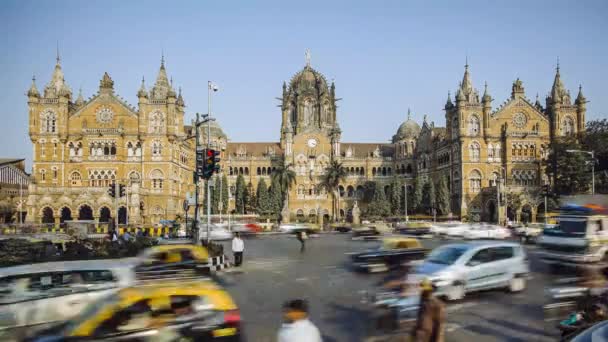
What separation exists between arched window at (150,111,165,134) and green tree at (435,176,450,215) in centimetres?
3962

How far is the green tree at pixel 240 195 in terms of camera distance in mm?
83250

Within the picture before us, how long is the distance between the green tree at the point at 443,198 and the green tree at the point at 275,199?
24793 millimetres

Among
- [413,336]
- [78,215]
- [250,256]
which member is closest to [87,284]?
[413,336]

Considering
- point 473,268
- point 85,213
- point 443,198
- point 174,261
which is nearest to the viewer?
point 473,268

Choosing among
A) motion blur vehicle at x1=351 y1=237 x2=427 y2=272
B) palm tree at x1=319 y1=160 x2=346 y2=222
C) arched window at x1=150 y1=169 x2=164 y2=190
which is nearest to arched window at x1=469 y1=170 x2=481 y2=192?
palm tree at x1=319 y1=160 x2=346 y2=222

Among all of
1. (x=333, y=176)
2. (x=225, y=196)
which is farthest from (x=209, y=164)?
(x=225, y=196)

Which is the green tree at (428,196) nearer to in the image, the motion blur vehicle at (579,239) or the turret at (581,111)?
the turret at (581,111)

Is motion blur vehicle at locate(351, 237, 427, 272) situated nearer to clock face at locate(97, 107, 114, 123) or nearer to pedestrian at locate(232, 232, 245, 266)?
pedestrian at locate(232, 232, 245, 266)

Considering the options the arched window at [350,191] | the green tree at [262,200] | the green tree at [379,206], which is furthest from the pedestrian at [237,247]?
the arched window at [350,191]

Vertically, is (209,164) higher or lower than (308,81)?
lower

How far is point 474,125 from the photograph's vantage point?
69938mm

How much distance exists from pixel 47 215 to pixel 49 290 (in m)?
55.8

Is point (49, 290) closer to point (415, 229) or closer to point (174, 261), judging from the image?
point (174, 261)

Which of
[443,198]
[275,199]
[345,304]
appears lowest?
[345,304]
